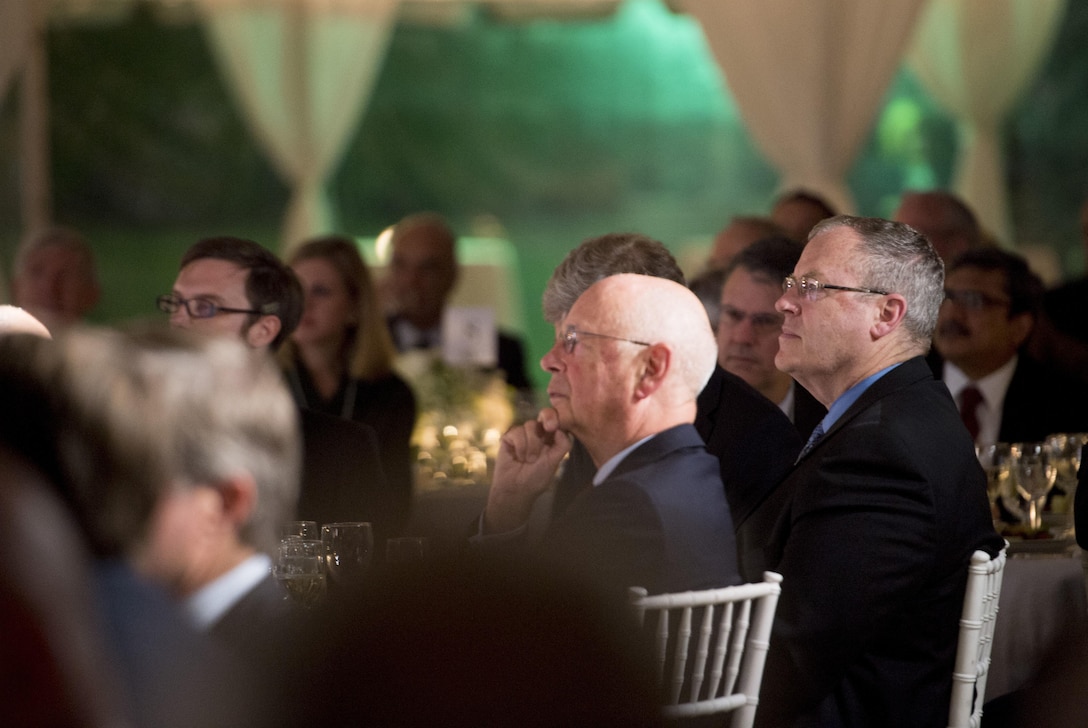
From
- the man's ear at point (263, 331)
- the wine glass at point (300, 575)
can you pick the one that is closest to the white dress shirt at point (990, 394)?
the man's ear at point (263, 331)

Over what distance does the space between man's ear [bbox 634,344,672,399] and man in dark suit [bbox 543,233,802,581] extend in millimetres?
649

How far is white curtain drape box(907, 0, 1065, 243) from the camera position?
862 centimetres

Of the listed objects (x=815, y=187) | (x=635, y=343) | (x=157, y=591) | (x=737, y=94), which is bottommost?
(x=157, y=591)

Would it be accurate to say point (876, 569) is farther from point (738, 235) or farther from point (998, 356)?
point (738, 235)

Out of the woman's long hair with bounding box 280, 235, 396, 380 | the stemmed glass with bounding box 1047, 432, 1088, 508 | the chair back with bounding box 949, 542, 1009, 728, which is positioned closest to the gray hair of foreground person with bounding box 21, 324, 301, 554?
the chair back with bounding box 949, 542, 1009, 728

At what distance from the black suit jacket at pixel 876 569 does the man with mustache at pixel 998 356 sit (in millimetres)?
2112

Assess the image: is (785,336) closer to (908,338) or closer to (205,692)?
(908,338)

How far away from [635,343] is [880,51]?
534 cm

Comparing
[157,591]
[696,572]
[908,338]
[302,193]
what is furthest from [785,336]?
[302,193]

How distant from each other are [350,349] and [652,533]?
9.83 feet

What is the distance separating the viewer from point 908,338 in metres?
2.88

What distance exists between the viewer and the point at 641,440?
2.38 m

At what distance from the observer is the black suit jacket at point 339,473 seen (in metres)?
3.74

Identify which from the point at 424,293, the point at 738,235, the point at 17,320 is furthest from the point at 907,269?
the point at 424,293
